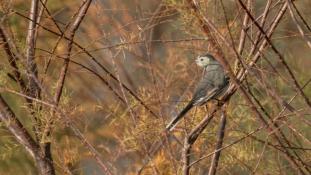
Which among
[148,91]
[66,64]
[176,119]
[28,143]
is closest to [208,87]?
[176,119]

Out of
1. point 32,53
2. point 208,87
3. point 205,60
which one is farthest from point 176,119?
point 32,53

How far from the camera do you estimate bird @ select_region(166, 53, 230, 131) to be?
1.63 metres

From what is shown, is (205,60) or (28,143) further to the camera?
(205,60)

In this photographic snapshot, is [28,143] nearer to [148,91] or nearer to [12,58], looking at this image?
[12,58]

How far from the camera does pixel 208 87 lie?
67.0 inches

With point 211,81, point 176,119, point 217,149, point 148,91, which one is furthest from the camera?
point 148,91

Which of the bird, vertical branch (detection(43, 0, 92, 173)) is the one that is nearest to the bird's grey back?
the bird

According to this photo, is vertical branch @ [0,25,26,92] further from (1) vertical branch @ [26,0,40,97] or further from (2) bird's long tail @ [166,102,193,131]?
(2) bird's long tail @ [166,102,193,131]

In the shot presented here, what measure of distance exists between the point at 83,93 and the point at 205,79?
3340 mm

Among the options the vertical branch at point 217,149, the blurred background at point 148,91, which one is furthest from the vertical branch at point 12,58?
the vertical branch at point 217,149

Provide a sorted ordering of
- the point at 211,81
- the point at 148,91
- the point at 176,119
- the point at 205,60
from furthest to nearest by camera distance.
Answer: the point at 148,91 < the point at 205,60 < the point at 211,81 < the point at 176,119

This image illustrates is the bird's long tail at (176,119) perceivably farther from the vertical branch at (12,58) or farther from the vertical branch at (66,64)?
the vertical branch at (12,58)

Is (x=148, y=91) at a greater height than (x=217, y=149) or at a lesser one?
greater

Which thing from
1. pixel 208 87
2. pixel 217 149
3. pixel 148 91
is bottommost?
pixel 217 149
